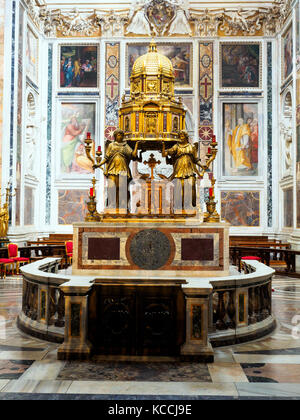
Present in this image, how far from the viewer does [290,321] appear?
6.82 meters

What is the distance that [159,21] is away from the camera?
66.6 feet

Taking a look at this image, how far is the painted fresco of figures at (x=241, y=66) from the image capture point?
2003 centimetres

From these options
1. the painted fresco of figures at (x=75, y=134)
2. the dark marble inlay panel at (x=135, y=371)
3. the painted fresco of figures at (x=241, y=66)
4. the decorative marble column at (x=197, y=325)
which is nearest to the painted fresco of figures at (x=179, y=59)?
the painted fresco of figures at (x=241, y=66)

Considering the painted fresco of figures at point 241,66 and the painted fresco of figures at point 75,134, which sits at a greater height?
the painted fresco of figures at point 241,66

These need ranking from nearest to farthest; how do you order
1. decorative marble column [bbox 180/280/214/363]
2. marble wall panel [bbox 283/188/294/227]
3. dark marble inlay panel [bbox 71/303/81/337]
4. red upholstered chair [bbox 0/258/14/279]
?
decorative marble column [bbox 180/280/214/363]
dark marble inlay panel [bbox 71/303/81/337]
red upholstered chair [bbox 0/258/14/279]
marble wall panel [bbox 283/188/294/227]

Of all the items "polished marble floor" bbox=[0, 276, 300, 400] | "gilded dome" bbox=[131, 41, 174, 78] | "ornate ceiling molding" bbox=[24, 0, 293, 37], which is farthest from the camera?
"ornate ceiling molding" bbox=[24, 0, 293, 37]

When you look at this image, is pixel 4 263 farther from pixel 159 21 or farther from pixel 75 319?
pixel 159 21

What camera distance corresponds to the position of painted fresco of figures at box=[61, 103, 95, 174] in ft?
66.1

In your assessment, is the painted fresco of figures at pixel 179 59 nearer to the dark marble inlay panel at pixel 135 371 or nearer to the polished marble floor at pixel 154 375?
the polished marble floor at pixel 154 375

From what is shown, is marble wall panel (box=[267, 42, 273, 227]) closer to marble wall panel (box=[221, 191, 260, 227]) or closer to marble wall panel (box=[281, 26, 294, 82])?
marble wall panel (box=[221, 191, 260, 227])

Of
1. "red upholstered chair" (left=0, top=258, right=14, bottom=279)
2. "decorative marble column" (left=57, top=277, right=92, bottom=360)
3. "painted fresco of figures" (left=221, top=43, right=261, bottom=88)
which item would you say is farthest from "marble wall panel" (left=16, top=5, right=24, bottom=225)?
"decorative marble column" (left=57, top=277, right=92, bottom=360)

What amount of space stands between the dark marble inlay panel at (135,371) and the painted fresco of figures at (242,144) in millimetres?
16030

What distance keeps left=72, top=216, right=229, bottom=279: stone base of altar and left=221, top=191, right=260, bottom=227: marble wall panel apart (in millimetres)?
13121
